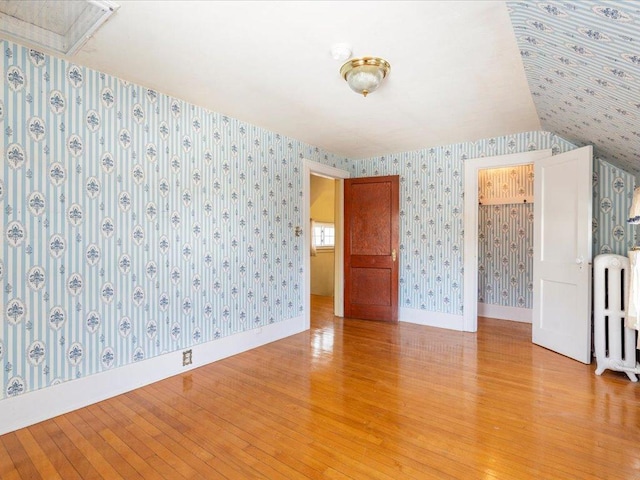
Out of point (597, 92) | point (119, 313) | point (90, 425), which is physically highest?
point (597, 92)

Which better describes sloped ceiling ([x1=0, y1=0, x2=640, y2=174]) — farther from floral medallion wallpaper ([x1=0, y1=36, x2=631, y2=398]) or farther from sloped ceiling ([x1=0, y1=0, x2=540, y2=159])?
floral medallion wallpaper ([x1=0, y1=36, x2=631, y2=398])

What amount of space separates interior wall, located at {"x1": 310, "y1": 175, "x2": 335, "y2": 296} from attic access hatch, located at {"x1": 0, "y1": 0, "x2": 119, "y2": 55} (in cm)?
490

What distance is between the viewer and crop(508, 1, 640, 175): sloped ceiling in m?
1.47

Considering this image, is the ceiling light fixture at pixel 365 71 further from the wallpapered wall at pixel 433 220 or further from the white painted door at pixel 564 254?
the wallpapered wall at pixel 433 220

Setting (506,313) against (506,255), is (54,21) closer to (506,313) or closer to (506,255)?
(506,255)

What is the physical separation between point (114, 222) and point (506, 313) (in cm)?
497

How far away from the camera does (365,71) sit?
2201mm

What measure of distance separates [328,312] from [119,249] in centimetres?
342

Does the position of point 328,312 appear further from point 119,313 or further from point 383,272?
point 119,313

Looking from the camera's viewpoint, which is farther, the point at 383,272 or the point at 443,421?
the point at 383,272

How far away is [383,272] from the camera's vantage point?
4656 mm

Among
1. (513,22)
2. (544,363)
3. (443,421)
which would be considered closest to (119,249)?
(443,421)

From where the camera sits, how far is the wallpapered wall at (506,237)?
185 inches

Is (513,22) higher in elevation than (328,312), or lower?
higher
